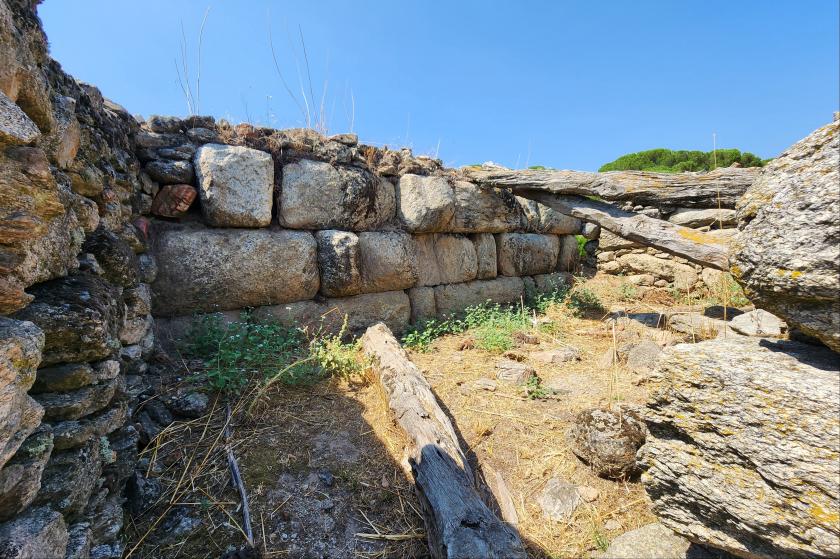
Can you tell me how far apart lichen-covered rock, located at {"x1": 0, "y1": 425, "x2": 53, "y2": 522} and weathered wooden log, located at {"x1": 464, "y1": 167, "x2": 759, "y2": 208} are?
4.87 metres

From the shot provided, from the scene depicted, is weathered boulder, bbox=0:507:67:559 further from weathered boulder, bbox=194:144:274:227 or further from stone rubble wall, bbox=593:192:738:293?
stone rubble wall, bbox=593:192:738:293

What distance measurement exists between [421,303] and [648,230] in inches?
108

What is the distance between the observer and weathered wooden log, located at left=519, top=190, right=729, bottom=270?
3.80 metres

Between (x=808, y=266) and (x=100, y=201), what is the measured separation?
10.5ft

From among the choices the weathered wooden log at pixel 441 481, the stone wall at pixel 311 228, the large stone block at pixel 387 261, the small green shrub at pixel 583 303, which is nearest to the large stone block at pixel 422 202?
the stone wall at pixel 311 228

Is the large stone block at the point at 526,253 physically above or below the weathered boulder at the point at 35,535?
above

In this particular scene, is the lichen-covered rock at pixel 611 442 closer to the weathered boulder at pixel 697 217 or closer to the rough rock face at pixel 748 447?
the rough rock face at pixel 748 447

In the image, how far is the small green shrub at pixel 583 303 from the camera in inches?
203

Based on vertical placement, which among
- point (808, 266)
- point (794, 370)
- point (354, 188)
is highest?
point (354, 188)

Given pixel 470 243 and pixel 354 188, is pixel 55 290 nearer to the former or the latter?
pixel 354 188

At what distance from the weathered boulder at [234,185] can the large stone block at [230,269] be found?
137 millimetres

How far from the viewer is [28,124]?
1.10 meters

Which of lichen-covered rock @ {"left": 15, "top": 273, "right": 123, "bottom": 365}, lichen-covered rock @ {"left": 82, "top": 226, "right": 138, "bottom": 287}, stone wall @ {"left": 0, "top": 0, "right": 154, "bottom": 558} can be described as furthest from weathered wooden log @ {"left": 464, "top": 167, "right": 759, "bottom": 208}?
lichen-covered rock @ {"left": 15, "top": 273, "right": 123, "bottom": 365}

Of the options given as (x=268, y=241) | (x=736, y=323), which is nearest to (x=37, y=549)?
(x=268, y=241)
